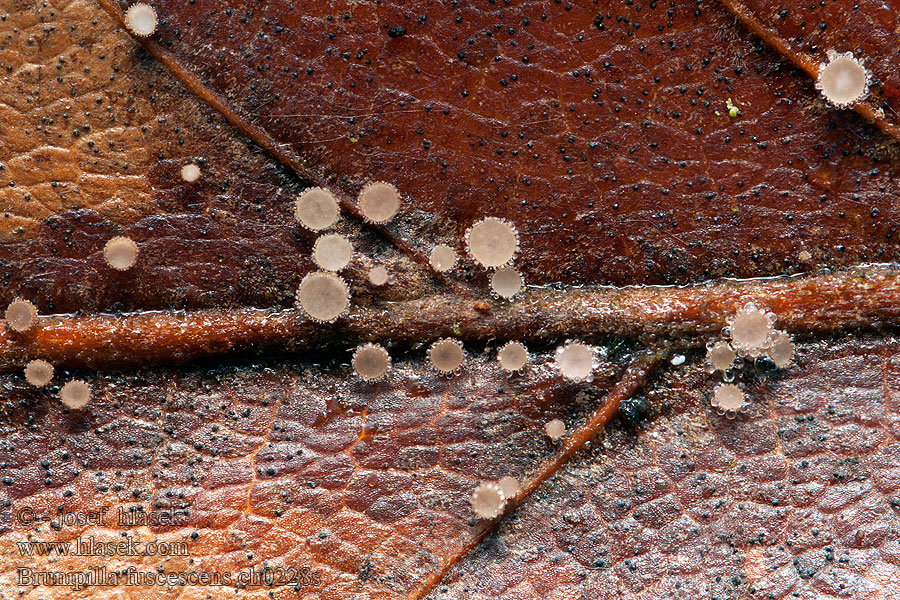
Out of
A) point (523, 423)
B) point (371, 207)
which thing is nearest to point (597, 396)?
point (523, 423)

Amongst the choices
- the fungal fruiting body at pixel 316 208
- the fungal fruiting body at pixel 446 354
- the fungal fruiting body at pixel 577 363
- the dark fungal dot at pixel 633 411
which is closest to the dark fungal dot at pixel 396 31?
the fungal fruiting body at pixel 316 208

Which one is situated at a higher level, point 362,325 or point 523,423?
point 362,325

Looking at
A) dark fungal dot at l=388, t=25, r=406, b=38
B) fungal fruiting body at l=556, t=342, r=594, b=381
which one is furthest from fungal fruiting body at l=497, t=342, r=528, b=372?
dark fungal dot at l=388, t=25, r=406, b=38

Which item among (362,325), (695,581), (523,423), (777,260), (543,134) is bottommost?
(695,581)

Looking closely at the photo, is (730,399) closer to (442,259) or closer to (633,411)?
(633,411)

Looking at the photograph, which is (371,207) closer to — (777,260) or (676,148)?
(676,148)

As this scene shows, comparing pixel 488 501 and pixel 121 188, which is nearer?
pixel 488 501

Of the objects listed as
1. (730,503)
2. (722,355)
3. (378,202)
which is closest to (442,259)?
(378,202)
